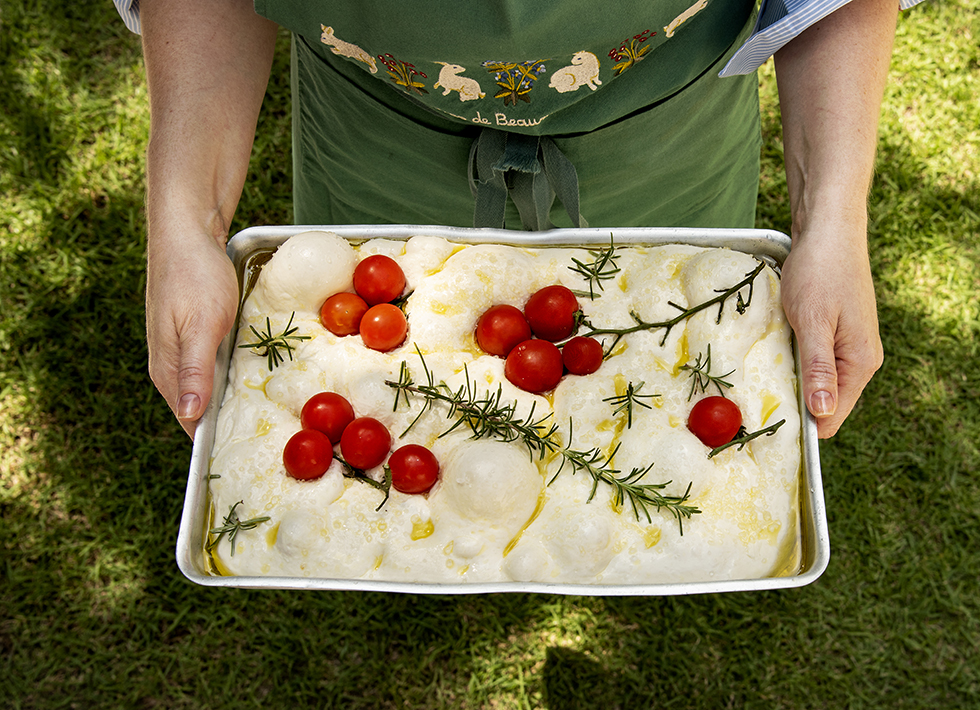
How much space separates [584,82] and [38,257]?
291 cm

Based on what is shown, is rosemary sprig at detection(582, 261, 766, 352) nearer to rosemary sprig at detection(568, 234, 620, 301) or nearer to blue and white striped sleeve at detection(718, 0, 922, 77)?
rosemary sprig at detection(568, 234, 620, 301)

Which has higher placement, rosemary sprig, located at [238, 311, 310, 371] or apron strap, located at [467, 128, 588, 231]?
apron strap, located at [467, 128, 588, 231]

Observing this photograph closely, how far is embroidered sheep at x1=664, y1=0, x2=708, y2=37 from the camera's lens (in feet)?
4.62

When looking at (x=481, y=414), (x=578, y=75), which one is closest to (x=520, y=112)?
(x=578, y=75)

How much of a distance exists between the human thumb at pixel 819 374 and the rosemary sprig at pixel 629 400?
284 millimetres

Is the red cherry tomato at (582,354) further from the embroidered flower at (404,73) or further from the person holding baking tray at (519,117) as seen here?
the embroidered flower at (404,73)

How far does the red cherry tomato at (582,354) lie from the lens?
1.45 metres

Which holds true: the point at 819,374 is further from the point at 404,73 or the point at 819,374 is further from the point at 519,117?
the point at 404,73

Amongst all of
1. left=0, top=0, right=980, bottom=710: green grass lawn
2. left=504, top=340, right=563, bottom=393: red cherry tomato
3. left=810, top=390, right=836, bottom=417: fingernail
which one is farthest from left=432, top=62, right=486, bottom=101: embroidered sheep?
left=0, top=0, right=980, bottom=710: green grass lawn

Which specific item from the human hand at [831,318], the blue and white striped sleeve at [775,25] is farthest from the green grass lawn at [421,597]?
the blue and white striped sleeve at [775,25]

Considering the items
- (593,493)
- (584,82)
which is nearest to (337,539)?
(593,493)

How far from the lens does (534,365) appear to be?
4.68 ft

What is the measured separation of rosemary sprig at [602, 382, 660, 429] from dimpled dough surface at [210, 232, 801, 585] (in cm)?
1

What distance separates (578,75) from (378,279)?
56 centimetres
